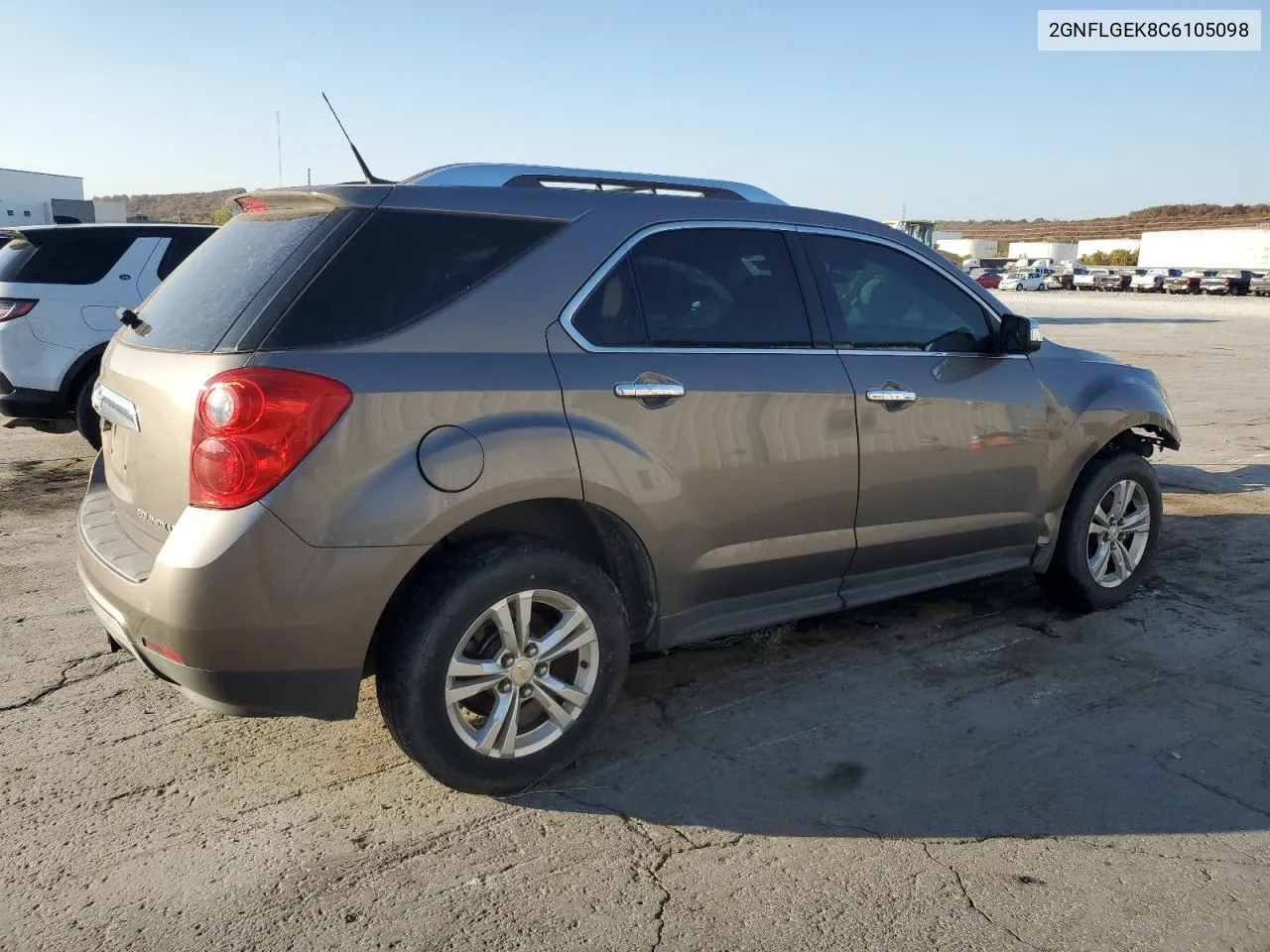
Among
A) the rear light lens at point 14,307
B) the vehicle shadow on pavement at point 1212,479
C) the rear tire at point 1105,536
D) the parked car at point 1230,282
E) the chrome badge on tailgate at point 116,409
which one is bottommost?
the parked car at point 1230,282

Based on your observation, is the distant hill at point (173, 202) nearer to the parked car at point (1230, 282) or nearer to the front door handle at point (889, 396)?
the parked car at point (1230, 282)

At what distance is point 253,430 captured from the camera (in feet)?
9.53

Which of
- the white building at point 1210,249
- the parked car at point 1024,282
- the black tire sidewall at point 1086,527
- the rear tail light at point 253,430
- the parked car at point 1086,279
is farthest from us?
the white building at point 1210,249

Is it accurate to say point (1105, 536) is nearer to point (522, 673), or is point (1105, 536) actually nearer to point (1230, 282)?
point (522, 673)

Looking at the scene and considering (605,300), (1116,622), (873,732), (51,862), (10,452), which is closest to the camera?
(51,862)

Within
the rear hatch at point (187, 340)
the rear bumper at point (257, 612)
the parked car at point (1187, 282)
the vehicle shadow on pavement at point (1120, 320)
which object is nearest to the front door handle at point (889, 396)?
the rear bumper at point (257, 612)

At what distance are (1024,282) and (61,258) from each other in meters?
56.9

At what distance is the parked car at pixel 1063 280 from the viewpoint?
60875 mm

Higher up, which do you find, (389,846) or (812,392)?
(812,392)

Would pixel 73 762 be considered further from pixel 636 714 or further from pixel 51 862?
pixel 636 714

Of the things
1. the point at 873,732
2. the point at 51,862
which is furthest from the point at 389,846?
the point at 873,732

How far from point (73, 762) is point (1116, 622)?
172 inches

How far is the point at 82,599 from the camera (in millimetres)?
5145

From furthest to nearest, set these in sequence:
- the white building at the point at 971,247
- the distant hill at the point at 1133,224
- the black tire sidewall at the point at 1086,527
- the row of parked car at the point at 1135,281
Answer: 1. the distant hill at the point at 1133,224
2. the white building at the point at 971,247
3. the row of parked car at the point at 1135,281
4. the black tire sidewall at the point at 1086,527
